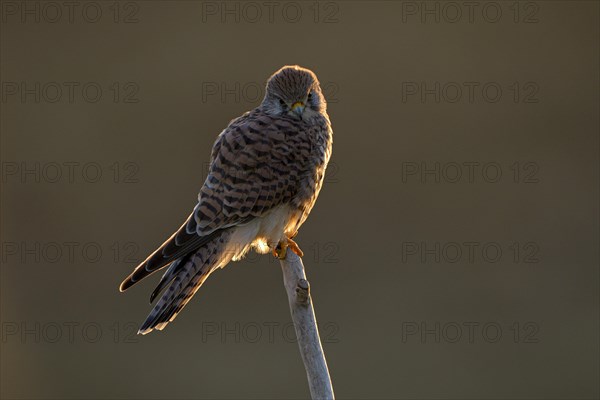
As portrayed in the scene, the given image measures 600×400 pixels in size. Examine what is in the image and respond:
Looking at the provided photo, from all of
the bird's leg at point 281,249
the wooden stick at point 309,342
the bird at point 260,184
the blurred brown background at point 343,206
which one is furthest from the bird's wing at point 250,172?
the blurred brown background at point 343,206

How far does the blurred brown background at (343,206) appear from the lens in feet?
20.8

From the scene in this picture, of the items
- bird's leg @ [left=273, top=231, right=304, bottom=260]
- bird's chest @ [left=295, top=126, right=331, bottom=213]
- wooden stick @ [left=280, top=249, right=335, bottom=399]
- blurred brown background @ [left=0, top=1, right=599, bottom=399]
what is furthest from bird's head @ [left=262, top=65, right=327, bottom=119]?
blurred brown background @ [left=0, top=1, right=599, bottom=399]

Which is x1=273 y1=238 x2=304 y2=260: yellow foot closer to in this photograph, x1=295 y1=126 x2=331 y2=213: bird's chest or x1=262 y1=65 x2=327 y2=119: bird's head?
x1=295 y1=126 x2=331 y2=213: bird's chest

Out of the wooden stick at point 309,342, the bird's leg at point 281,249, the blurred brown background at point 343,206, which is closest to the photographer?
the wooden stick at point 309,342

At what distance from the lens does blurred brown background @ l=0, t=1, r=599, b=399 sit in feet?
20.8

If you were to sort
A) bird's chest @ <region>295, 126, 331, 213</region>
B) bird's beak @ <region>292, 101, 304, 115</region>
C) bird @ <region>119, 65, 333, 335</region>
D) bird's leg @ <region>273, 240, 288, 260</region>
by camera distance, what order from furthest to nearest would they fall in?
bird's beak @ <region>292, 101, 304, 115</region> < bird's chest @ <region>295, 126, 331, 213</region> < bird's leg @ <region>273, 240, 288, 260</region> < bird @ <region>119, 65, 333, 335</region>

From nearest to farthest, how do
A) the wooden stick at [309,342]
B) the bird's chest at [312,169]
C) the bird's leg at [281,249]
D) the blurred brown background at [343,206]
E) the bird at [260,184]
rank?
the wooden stick at [309,342] < the bird at [260,184] < the bird's leg at [281,249] < the bird's chest at [312,169] < the blurred brown background at [343,206]

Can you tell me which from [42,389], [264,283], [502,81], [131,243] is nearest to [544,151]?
[502,81]

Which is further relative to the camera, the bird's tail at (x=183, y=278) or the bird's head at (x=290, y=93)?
the bird's head at (x=290, y=93)

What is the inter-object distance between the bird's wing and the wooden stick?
0.61m

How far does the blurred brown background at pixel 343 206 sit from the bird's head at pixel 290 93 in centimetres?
281

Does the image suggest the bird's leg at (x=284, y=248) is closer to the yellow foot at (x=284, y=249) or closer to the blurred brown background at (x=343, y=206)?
the yellow foot at (x=284, y=249)

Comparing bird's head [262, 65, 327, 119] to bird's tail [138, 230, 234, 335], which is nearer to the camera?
bird's tail [138, 230, 234, 335]

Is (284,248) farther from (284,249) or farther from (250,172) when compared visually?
(250,172)
